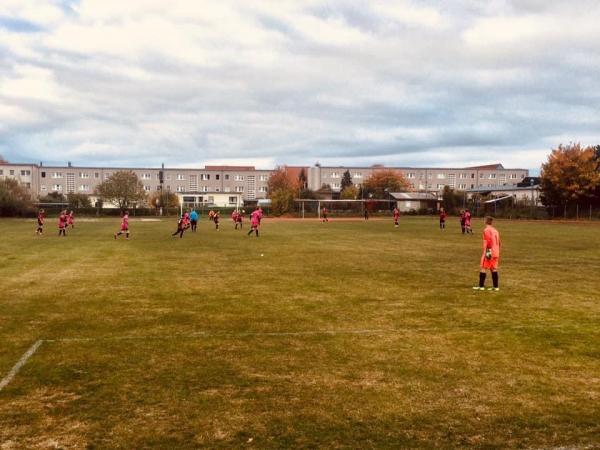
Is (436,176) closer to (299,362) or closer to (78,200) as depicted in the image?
(78,200)

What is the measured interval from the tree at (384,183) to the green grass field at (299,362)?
107407mm

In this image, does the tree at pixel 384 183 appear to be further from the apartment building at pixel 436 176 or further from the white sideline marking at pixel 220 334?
the white sideline marking at pixel 220 334

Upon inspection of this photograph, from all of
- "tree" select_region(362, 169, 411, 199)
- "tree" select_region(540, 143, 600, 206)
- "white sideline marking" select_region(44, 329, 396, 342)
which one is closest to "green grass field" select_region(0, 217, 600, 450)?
"white sideline marking" select_region(44, 329, 396, 342)

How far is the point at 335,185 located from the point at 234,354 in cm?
14251

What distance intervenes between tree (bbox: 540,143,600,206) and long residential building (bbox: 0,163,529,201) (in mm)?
56885

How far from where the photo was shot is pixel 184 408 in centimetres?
583

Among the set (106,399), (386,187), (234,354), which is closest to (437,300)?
(234,354)

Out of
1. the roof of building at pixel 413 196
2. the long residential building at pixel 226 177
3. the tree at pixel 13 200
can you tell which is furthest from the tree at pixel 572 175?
the tree at pixel 13 200

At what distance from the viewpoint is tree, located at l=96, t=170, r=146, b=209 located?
98.8 meters

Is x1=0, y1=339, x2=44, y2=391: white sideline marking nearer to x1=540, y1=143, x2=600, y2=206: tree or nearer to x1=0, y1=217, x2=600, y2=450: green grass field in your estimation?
x1=0, y1=217, x2=600, y2=450: green grass field

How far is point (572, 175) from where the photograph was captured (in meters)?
68.6

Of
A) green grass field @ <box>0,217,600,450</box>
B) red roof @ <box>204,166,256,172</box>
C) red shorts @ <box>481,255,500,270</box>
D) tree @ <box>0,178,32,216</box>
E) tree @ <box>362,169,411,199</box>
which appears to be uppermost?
red roof @ <box>204,166,256,172</box>

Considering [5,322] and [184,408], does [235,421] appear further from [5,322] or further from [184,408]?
[5,322]

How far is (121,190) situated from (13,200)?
71.7ft
